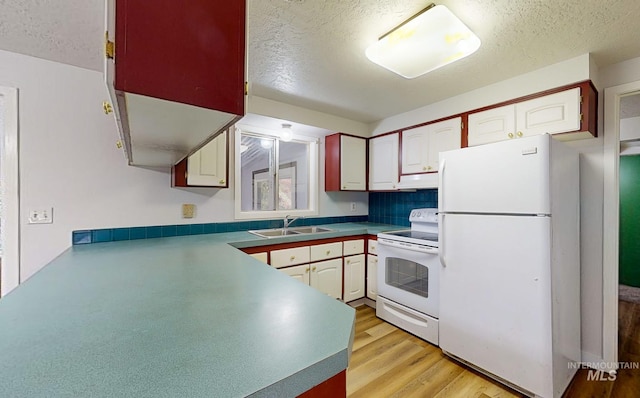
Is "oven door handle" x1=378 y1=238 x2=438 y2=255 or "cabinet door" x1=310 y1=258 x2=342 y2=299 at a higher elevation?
"oven door handle" x1=378 y1=238 x2=438 y2=255

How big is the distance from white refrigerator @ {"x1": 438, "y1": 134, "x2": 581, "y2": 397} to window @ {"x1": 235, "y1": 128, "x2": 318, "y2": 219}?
166 centimetres

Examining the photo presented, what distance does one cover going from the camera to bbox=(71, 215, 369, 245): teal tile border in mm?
1893

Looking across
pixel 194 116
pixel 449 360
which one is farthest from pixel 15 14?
pixel 449 360

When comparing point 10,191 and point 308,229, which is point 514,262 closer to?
point 308,229

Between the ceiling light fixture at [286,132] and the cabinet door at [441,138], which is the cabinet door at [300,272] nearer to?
the ceiling light fixture at [286,132]

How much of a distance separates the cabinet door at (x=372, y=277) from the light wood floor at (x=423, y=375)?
53 centimetres

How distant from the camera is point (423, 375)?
1771 mm

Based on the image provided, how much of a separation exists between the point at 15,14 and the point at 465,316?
3137 millimetres

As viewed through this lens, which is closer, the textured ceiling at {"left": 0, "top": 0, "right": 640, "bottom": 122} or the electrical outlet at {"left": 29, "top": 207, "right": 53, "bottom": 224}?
the textured ceiling at {"left": 0, "top": 0, "right": 640, "bottom": 122}

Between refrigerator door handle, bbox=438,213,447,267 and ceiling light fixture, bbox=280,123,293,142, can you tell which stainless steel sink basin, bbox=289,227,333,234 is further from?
refrigerator door handle, bbox=438,213,447,267

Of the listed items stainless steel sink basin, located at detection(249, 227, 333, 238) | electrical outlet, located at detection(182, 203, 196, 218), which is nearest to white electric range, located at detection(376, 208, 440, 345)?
stainless steel sink basin, located at detection(249, 227, 333, 238)

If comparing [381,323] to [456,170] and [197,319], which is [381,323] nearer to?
[456,170]

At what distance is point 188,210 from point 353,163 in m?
1.85
